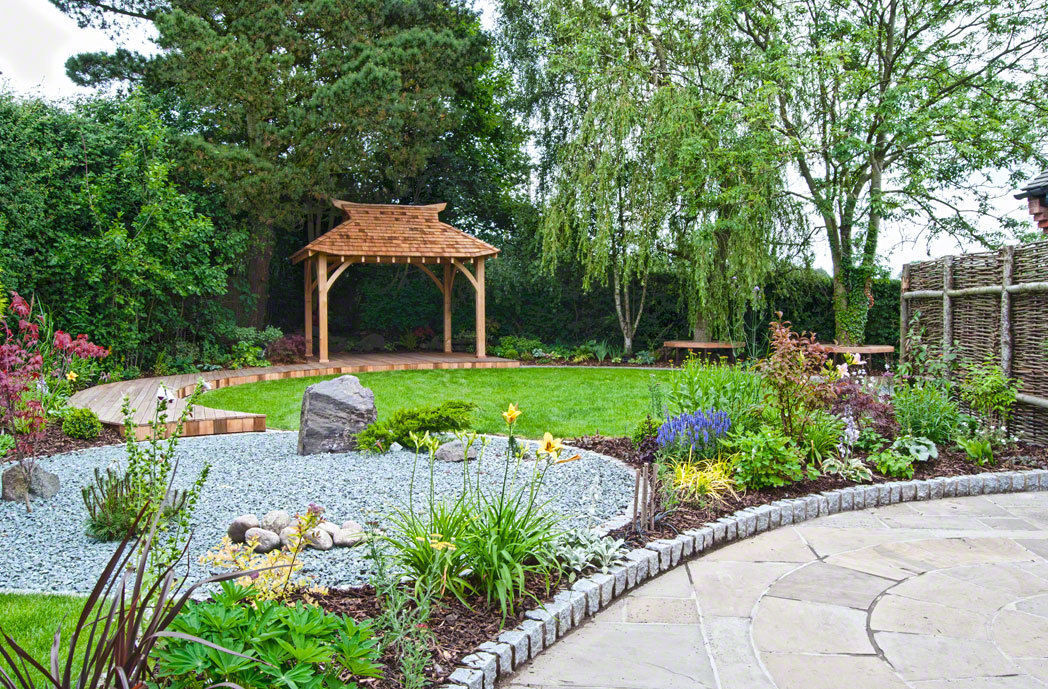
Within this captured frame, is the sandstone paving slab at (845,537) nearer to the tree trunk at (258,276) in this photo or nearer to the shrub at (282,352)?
the shrub at (282,352)

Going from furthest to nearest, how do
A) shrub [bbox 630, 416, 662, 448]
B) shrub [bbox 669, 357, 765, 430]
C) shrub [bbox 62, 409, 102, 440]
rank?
1. shrub [bbox 62, 409, 102, 440]
2. shrub [bbox 630, 416, 662, 448]
3. shrub [bbox 669, 357, 765, 430]

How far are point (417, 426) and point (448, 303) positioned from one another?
926 cm

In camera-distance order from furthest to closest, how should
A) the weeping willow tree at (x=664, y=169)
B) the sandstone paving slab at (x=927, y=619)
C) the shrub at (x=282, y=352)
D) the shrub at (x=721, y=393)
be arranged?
the shrub at (x=282, y=352) → the weeping willow tree at (x=664, y=169) → the shrub at (x=721, y=393) → the sandstone paving slab at (x=927, y=619)

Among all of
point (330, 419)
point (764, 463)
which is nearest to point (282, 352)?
point (330, 419)

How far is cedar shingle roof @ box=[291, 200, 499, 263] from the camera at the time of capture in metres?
12.6

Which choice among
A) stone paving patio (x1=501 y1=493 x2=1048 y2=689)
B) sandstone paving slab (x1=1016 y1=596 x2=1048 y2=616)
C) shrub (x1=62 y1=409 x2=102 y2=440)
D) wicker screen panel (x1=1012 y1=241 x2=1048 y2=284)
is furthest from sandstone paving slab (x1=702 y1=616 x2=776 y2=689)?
shrub (x1=62 y1=409 x2=102 y2=440)

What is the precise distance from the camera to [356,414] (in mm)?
5520

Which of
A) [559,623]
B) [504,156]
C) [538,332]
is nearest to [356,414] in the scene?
[559,623]

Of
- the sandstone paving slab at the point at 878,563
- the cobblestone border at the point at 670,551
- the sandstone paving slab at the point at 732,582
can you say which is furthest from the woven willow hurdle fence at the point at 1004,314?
the sandstone paving slab at the point at 732,582

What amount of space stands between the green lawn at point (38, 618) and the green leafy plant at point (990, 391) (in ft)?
19.8

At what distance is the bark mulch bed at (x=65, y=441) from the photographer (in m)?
5.50

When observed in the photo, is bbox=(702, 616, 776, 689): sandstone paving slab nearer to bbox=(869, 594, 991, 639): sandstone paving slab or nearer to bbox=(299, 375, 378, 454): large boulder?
bbox=(869, 594, 991, 639): sandstone paving slab

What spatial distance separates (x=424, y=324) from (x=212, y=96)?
21.4 feet

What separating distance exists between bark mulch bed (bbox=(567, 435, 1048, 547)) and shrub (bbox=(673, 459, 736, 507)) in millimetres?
51
